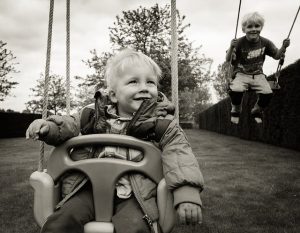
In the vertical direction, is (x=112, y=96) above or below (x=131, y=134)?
above

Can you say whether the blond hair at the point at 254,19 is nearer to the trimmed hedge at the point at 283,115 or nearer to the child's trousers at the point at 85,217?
the child's trousers at the point at 85,217

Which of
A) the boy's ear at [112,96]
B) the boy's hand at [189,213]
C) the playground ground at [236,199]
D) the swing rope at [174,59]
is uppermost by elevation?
the swing rope at [174,59]

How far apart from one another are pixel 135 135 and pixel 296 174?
4290 millimetres

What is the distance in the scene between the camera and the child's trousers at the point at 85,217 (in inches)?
71.7

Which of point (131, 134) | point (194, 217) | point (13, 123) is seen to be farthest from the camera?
point (13, 123)

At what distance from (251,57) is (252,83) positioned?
1.00ft

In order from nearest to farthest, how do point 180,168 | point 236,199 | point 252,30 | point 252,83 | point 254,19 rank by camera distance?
point 180,168
point 254,19
point 252,30
point 236,199
point 252,83

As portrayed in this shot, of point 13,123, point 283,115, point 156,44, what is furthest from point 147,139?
point 13,123

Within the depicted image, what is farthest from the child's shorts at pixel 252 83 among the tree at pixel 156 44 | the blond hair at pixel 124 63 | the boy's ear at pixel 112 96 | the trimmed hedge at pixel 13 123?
the trimmed hedge at pixel 13 123

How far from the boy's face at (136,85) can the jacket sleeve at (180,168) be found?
305 mm

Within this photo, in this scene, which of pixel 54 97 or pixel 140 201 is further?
pixel 54 97

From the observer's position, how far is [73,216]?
187cm

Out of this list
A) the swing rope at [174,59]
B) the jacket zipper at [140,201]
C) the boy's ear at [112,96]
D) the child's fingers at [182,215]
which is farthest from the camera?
the boy's ear at [112,96]

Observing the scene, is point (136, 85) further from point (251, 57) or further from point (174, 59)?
point (251, 57)
